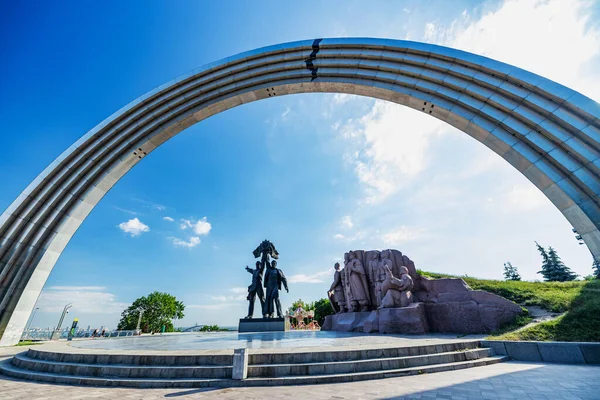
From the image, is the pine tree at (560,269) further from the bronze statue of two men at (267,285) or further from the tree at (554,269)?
the bronze statue of two men at (267,285)

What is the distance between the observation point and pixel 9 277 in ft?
35.6

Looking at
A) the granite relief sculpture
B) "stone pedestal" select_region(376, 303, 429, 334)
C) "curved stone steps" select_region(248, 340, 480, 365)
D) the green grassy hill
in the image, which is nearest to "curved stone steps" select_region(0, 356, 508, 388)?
"curved stone steps" select_region(248, 340, 480, 365)

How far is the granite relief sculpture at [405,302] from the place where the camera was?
31.3ft

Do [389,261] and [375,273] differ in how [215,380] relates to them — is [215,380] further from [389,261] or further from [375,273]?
[375,273]

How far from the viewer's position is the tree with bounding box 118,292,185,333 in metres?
44.1

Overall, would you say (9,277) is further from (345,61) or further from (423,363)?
(345,61)

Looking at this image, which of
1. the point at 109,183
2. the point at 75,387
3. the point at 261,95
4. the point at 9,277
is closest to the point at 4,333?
the point at 9,277

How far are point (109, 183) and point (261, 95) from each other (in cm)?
908

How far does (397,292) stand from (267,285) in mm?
7361

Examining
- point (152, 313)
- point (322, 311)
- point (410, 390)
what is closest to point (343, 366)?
point (410, 390)

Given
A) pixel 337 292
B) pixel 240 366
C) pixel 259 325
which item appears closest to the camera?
pixel 240 366

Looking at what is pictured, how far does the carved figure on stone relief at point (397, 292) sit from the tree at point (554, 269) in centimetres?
2928

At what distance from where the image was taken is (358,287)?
1289 cm

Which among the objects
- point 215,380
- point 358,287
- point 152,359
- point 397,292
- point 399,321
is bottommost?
point 215,380
